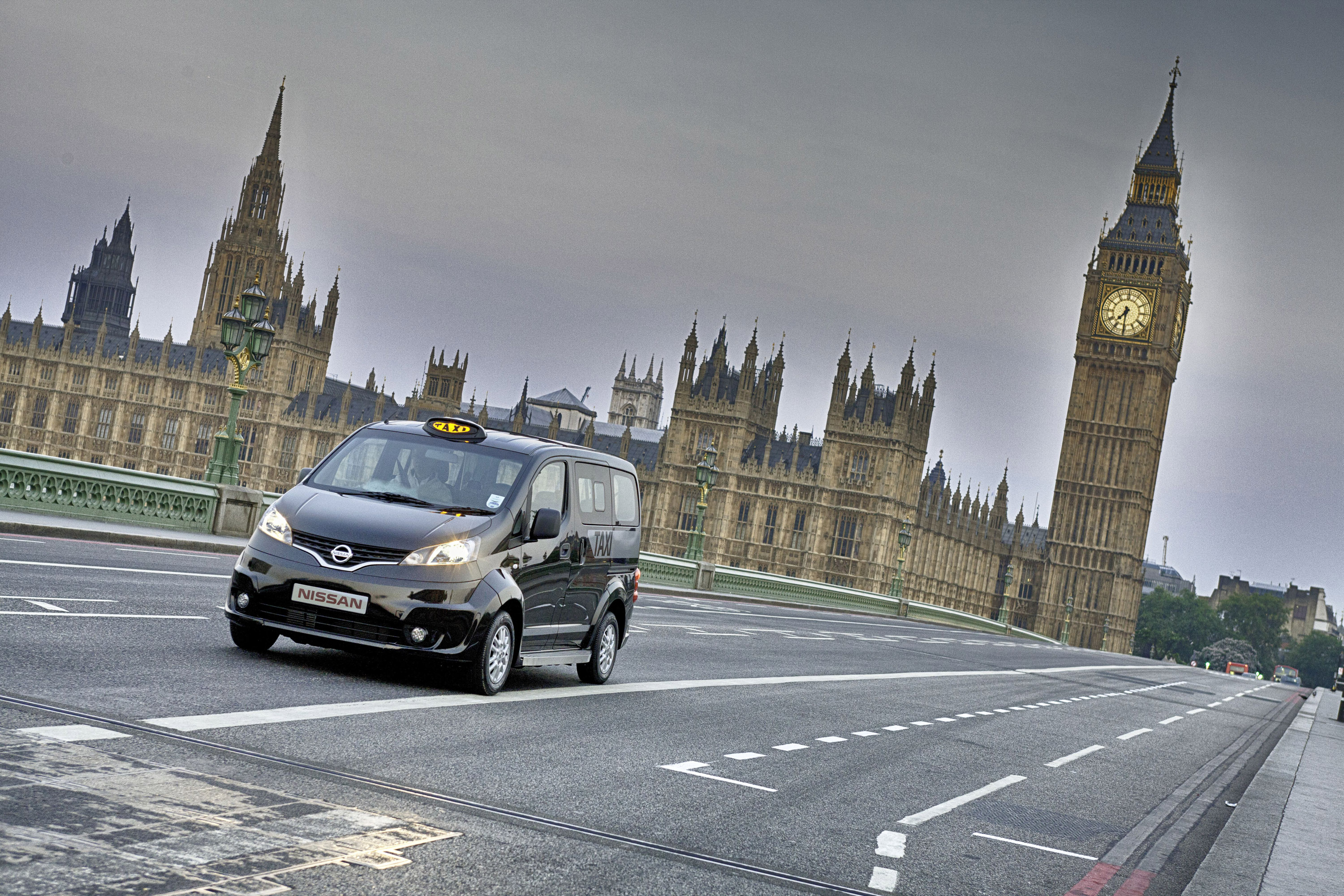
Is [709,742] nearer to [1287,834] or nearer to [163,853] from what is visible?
[1287,834]

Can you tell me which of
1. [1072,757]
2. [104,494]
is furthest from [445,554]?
[104,494]

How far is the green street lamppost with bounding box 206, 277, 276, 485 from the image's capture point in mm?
26000

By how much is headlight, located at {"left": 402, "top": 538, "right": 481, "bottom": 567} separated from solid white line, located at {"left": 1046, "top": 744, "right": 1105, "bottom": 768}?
514 centimetres

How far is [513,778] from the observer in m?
7.03

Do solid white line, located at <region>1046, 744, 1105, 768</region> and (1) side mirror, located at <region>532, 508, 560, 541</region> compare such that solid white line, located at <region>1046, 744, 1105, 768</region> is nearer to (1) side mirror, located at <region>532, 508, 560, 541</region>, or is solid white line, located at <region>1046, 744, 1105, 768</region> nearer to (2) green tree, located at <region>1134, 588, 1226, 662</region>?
(1) side mirror, located at <region>532, 508, 560, 541</region>

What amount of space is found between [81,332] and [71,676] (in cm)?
11819

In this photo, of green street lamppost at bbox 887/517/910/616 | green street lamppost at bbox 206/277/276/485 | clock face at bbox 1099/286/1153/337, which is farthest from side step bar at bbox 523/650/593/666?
clock face at bbox 1099/286/1153/337

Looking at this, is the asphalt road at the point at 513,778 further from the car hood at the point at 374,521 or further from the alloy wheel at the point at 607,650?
the car hood at the point at 374,521

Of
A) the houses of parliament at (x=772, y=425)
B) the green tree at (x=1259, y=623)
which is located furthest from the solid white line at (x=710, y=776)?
the green tree at (x=1259, y=623)

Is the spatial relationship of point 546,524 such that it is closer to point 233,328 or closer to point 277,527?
point 277,527

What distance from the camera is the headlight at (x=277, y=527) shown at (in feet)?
31.5

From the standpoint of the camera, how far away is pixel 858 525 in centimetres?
9225

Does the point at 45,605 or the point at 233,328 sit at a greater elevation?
the point at 233,328

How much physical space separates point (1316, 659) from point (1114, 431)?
247 ft
